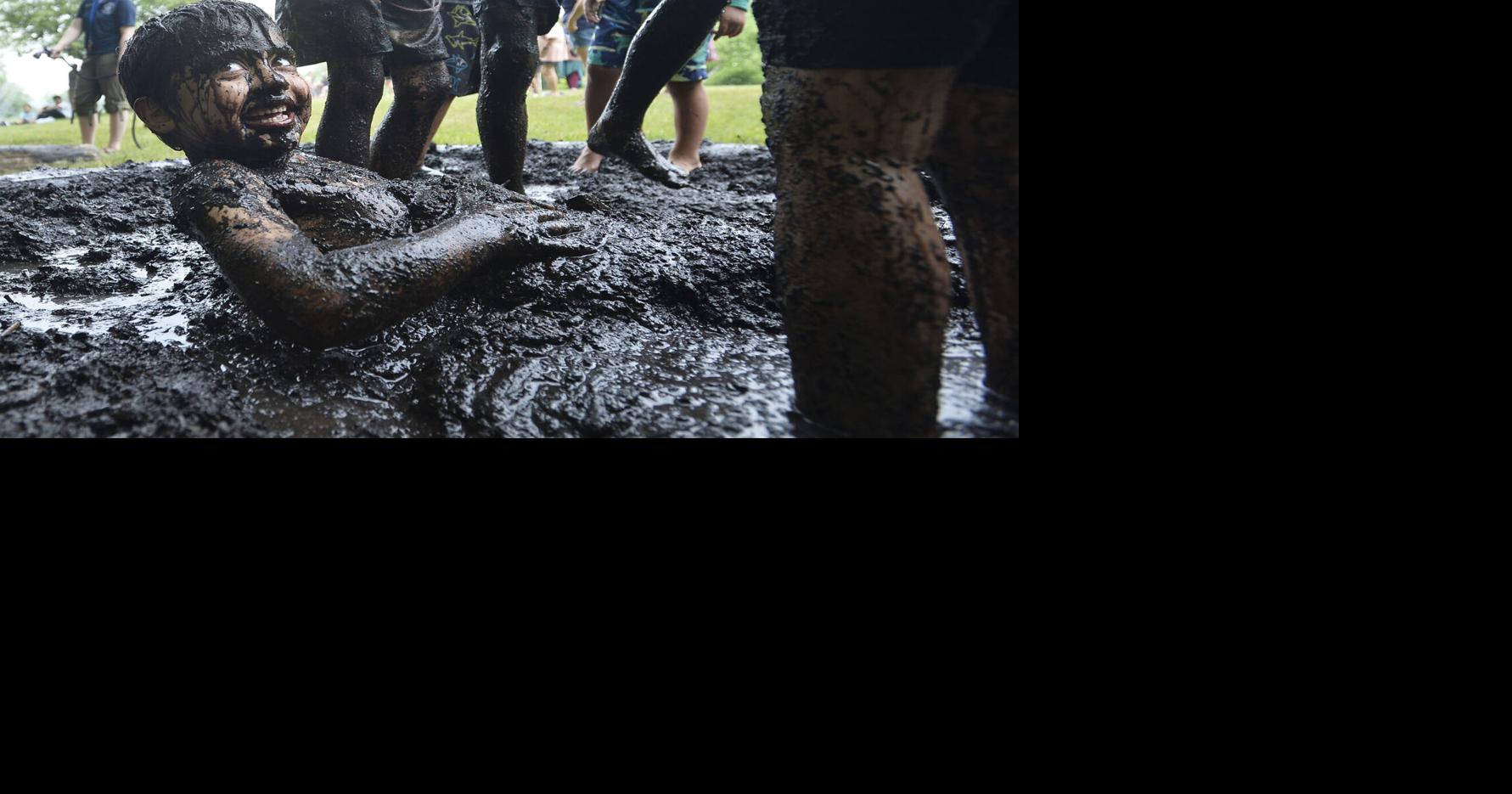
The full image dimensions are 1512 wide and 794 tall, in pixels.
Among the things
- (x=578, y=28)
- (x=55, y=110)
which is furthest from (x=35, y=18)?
(x=578, y=28)

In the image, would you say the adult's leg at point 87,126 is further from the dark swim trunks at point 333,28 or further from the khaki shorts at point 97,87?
the dark swim trunks at point 333,28

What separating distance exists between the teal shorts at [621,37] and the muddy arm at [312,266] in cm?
259

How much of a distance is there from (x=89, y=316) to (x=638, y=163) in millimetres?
1522

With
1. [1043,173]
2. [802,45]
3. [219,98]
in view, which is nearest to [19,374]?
[219,98]

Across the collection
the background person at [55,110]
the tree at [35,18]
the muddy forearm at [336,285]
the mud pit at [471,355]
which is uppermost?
the tree at [35,18]

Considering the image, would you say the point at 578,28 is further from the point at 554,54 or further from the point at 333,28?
the point at 333,28

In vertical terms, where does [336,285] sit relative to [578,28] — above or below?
below

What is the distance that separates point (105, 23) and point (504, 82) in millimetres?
4351

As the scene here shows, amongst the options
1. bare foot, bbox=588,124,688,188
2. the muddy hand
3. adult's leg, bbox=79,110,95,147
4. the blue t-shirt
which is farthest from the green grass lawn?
the muddy hand

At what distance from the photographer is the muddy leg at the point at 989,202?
1.48 metres

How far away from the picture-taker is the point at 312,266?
1.72 m

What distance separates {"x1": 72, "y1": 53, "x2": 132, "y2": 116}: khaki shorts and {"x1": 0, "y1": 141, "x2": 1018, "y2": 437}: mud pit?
11.7ft

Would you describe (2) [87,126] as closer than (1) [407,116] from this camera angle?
No

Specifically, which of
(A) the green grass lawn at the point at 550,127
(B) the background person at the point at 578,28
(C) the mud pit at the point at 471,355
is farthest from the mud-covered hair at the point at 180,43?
(B) the background person at the point at 578,28
